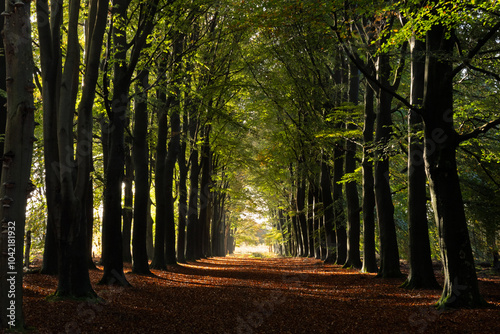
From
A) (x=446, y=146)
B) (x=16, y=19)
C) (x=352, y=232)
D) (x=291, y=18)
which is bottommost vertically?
(x=352, y=232)

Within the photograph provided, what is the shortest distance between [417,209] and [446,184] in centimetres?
348

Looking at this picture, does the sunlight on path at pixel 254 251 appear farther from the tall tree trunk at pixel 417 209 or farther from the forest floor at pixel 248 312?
the forest floor at pixel 248 312

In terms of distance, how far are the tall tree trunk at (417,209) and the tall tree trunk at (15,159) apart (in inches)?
370

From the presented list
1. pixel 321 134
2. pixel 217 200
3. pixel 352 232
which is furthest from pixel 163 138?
pixel 217 200

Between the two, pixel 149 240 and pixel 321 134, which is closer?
pixel 321 134

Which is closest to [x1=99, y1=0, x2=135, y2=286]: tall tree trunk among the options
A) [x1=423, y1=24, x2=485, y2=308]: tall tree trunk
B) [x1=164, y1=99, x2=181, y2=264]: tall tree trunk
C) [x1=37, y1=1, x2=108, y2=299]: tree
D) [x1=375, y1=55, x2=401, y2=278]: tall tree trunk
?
[x1=37, y1=1, x2=108, y2=299]: tree

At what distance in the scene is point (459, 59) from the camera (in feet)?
26.0

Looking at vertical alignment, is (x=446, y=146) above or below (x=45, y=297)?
above

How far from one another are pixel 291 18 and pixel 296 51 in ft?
24.6

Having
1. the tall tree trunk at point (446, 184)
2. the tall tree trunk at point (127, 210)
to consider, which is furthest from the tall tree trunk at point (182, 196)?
the tall tree trunk at point (446, 184)

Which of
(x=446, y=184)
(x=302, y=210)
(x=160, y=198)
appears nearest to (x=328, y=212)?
(x=302, y=210)

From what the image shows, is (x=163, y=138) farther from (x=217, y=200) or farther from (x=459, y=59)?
(x=217, y=200)

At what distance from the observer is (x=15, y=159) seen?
503 cm

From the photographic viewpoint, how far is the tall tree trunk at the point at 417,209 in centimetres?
1133
